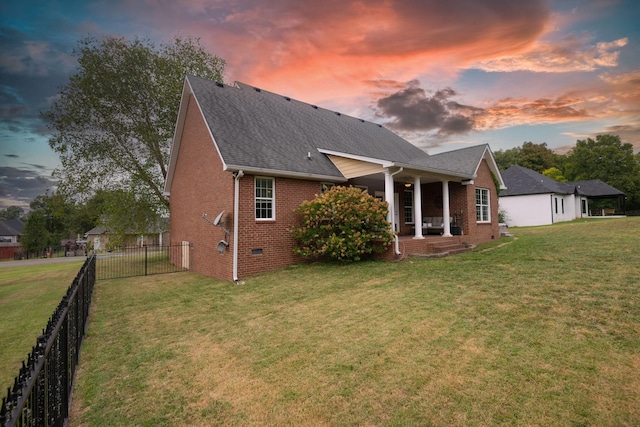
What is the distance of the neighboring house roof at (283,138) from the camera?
11.1m

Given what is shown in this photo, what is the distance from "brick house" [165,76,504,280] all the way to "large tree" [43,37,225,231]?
→ 293 centimetres

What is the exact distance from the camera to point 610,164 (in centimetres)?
4366

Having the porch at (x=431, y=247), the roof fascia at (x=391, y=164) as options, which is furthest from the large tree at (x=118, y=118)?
the porch at (x=431, y=247)

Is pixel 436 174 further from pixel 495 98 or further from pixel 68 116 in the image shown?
pixel 68 116

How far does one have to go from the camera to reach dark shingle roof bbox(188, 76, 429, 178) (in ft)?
36.9

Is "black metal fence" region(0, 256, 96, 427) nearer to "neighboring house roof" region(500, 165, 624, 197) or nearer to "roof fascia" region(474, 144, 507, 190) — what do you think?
"roof fascia" region(474, 144, 507, 190)

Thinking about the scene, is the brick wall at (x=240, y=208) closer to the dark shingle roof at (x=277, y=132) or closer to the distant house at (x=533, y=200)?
the dark shingle roof at (x=277, y=132)

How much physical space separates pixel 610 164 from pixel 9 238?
94.7m

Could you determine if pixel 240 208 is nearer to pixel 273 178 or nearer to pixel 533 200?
pixel 273 178

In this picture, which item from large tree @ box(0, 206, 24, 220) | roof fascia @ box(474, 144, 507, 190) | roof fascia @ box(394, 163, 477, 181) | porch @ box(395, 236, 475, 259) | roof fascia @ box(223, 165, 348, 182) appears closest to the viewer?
roof fascia @ box(223, 165, 348, 182)

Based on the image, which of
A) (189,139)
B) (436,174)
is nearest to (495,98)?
(436,174)

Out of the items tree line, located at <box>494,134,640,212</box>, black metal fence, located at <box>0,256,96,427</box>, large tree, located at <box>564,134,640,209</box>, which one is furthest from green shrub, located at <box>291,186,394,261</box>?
large tree, located at <box>564,134,640,209</box>

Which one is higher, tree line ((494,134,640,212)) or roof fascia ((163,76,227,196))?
tree line ((494,134,640,212))

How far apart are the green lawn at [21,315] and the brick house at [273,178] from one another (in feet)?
15.2
